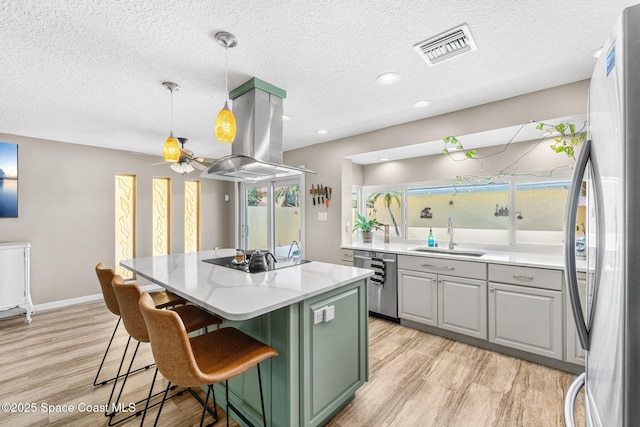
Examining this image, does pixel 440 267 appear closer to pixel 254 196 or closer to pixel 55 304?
pixel 254 196

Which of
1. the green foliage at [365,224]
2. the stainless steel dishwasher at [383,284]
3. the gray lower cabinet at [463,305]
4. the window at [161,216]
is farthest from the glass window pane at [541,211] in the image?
the window at [161,216]

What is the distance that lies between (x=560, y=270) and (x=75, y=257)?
19.2 feet

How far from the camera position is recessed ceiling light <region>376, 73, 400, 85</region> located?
2227 mm

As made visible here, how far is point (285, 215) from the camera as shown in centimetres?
509

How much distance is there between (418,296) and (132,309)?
105 inches

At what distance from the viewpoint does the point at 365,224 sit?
4.16m

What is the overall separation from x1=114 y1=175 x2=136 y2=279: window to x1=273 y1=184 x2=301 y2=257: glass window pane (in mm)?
2332

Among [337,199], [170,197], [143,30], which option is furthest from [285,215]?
[143,30]

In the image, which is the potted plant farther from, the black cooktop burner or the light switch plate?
the light switch plate

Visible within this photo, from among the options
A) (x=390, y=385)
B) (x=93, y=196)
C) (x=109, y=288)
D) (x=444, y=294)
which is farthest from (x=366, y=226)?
(x=93, y=196)

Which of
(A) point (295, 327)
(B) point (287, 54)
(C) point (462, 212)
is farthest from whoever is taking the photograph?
(C) point (462, 212)

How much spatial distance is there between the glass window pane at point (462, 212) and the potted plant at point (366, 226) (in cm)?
48

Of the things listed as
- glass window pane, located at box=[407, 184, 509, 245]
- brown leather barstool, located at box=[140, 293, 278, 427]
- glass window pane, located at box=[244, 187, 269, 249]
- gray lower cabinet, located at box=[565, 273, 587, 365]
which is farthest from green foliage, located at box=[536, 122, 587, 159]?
glass window pane, located at box=[244, 187, 269, 249]

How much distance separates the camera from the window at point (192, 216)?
5.54m
